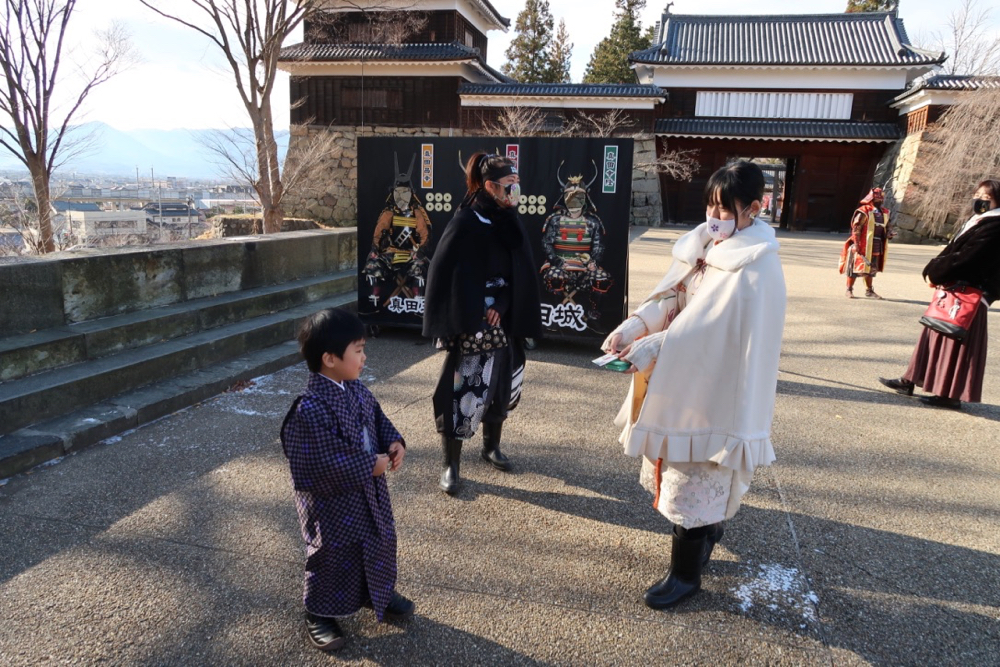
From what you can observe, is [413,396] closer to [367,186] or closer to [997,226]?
[367,186]

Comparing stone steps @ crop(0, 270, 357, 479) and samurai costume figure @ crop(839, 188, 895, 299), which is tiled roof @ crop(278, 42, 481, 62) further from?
stone steps @ crop(0, 270, 357, 479)

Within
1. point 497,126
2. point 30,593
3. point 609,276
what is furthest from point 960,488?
point 497,126

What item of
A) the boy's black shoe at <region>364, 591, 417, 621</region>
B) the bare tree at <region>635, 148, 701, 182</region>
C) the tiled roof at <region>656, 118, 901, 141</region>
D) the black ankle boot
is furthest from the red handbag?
the tiled roof at <region>656, 118, 901, 141</region>

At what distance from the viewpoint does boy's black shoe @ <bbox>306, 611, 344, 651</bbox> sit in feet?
7.41

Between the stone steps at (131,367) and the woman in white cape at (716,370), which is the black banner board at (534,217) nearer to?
the stone steps at (131,367)

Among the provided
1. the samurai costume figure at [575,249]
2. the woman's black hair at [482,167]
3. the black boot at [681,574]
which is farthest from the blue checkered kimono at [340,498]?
the samurai costume figure at [575,249]

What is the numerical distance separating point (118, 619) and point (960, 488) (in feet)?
13.8

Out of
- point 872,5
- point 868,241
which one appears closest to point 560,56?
point 872,5

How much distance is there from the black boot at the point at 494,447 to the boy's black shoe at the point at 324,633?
161cm

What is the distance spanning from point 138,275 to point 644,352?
15.1ft

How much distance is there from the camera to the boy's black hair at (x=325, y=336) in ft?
7.03

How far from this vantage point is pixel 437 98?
23.3m

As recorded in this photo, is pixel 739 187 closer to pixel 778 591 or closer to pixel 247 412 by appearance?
pixel 778 591

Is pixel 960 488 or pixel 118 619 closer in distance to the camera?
pixel 118 619
